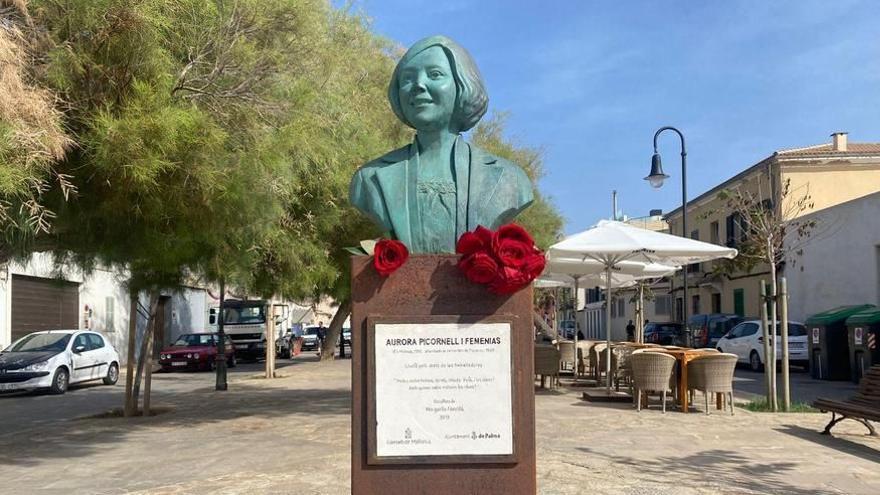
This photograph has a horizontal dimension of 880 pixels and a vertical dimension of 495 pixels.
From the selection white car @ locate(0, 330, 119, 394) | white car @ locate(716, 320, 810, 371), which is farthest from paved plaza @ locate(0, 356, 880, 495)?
white car @ locate(716, 320, 810, 371)

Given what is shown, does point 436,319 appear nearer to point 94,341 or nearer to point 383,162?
point 383,162

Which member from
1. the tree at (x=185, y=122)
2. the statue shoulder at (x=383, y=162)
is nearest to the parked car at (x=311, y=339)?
the tree at (x=185, y=122)

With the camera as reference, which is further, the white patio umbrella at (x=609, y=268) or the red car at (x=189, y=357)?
the red car at (x=189, y=357)

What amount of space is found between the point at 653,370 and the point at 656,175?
36.2 ft

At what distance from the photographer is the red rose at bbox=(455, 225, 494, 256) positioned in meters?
3.54

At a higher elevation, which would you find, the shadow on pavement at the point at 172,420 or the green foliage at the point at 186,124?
the green foliage at the point at 186,124

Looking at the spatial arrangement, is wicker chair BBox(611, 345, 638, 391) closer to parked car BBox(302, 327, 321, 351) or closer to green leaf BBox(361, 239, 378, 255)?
green leaf BBox(361, 239, 378, 255)

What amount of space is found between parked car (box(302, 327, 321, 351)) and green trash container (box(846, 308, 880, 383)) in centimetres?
3224

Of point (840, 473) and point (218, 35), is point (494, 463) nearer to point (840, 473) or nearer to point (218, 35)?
point (840, 473)

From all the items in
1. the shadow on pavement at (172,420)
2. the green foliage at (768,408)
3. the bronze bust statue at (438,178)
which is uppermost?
the bronze bust statue at (438,178)

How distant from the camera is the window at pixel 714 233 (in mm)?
38406

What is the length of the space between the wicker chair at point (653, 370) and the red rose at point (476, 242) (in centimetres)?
726

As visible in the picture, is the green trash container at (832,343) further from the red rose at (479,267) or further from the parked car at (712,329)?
the red rose at (479,267)

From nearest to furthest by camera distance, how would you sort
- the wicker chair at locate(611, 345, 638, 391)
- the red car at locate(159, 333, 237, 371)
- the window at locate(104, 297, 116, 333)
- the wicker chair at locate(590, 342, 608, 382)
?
the wicker chair at locate(611, 345, 638, 391)
the wicker chair at locate(590, 342, 608, 382)
the red car at locate(159, 333, 237, 371)
the window at locate(104, 297, 116, 333)
